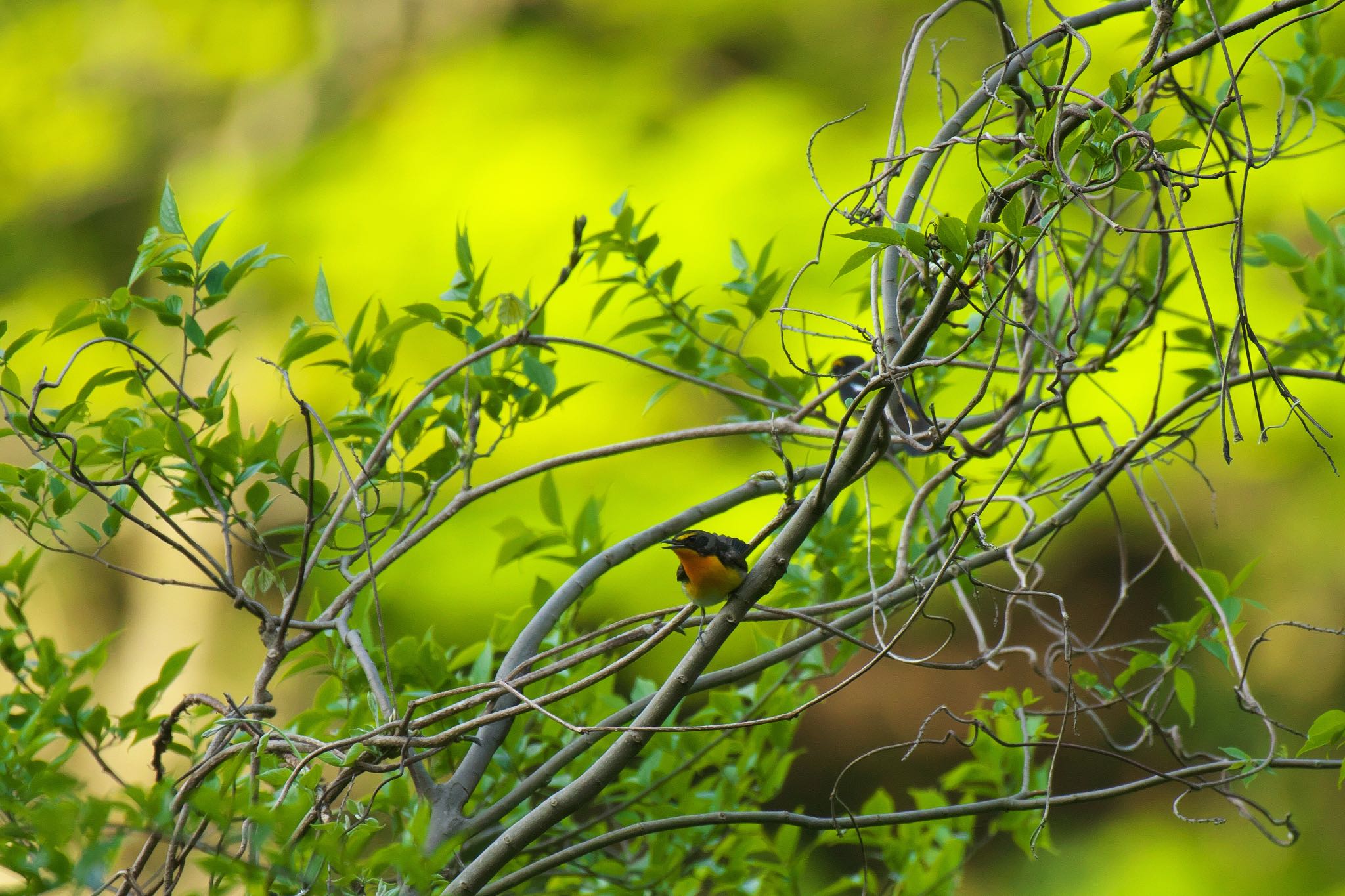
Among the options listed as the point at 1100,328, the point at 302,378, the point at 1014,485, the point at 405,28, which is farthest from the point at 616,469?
the point at 405,28

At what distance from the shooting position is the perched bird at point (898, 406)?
1.00 m

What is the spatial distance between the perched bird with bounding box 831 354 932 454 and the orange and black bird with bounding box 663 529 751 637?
178 mm

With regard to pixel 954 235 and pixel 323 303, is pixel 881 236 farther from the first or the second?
pixel 323 303

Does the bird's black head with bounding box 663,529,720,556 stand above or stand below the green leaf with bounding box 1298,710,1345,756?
above

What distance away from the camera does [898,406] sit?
1.45 metres

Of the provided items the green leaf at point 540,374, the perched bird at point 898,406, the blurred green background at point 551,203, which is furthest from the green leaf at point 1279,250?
the blurred green background at point 551,203

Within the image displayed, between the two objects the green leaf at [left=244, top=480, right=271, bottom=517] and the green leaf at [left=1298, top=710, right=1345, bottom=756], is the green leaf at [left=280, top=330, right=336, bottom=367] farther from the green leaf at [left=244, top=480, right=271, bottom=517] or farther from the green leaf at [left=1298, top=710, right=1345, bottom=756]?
the green leaf at [left=1298, top=710, right=1345, bottom=756]

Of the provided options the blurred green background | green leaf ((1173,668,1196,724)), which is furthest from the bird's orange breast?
the blurred green background

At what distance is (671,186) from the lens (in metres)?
3.19

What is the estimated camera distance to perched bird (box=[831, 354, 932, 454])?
3.28 feet

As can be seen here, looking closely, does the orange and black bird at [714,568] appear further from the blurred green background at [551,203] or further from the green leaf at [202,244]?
the blurred green background at [551,203]

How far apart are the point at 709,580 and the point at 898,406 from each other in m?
0.53

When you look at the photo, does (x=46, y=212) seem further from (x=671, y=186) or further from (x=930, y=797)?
(x=930, y=797)

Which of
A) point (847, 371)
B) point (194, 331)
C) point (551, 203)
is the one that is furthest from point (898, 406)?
point (551, 203)
